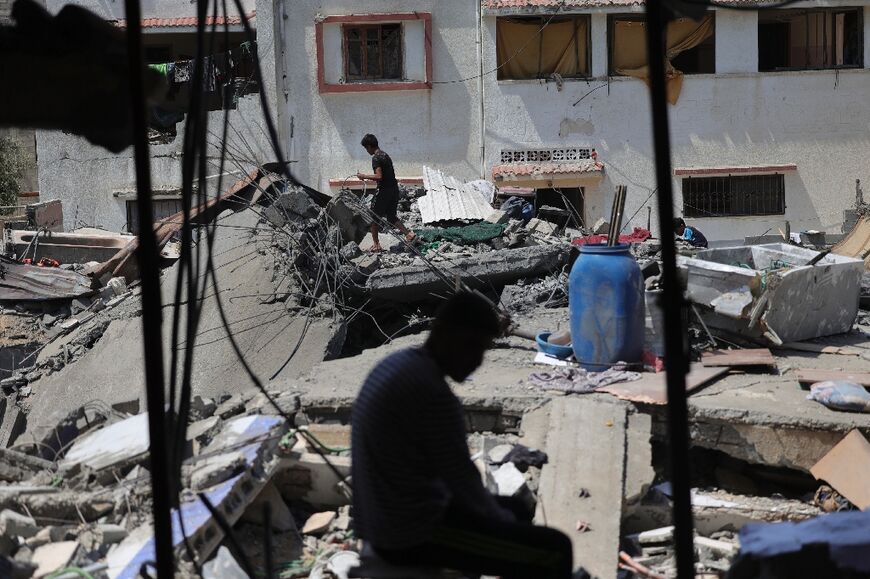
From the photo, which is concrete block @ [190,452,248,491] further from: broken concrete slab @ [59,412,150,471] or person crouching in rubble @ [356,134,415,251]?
person crouching in rubble @ [356,134,415,251]

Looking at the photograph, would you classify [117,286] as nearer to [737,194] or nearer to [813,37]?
[737,194]

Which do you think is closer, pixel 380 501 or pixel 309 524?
pixel 380 501

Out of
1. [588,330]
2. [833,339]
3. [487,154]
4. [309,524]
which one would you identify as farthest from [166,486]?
[487,154]

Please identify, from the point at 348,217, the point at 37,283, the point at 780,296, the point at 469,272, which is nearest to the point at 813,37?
the point at 469,272

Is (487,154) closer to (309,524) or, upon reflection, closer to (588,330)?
(588,330)

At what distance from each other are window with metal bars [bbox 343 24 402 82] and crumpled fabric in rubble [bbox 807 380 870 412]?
16.4m

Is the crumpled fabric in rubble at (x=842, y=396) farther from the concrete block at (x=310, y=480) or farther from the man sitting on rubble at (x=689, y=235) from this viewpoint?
the man sitting on rubble at (x=689, y=235)

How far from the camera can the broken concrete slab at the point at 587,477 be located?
222 inches

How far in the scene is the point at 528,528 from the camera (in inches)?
141

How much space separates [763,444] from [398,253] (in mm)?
7170

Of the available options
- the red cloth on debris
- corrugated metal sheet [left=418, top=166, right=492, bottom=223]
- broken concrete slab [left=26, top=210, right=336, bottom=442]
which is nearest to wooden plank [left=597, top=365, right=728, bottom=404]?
broken concrete slab [left=26, top=210, right=336, bottom=442]

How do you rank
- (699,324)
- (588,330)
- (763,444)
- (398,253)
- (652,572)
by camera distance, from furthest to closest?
1. (398,253)
2. (699,324)
3. (588,330)
4. (763,444)
5. (652,572)

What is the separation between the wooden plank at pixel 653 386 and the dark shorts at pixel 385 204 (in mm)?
6548

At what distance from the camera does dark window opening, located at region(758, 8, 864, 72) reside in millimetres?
22172
